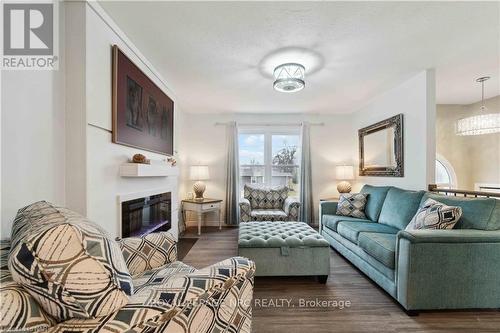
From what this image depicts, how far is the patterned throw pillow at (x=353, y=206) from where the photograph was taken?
130 inches

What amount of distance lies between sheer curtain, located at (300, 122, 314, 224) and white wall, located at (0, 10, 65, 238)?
3.88 m

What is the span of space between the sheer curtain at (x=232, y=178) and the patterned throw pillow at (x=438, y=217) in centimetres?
310

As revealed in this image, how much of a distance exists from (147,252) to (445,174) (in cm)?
545

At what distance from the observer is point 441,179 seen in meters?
4.50

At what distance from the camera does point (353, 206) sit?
10.9 ft

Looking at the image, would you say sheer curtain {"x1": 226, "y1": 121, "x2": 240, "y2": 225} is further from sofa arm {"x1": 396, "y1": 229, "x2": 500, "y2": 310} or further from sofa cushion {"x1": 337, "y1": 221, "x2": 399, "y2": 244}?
sofa arm {"x1": 396, "y1": 229, "x2": 500, "y2": 310}

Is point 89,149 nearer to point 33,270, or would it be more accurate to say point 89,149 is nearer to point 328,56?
point 33,270

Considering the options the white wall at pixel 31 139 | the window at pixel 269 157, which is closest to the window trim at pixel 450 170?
the window at pixel 269 157

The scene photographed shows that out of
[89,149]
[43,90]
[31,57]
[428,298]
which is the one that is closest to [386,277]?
[428,298]

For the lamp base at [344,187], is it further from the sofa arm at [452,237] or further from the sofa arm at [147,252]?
the sofa arm at [147,252]

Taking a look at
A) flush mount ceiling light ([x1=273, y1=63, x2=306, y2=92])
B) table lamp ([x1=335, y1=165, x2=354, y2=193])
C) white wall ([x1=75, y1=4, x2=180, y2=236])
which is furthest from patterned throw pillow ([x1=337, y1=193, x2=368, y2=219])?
white wall ([x1=75, y1=4, x2=180, y2=236])

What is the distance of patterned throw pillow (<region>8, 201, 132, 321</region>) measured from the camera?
2.14ft

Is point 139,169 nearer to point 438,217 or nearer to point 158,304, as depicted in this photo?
point 158,304

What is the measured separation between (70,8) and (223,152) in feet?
11.0
